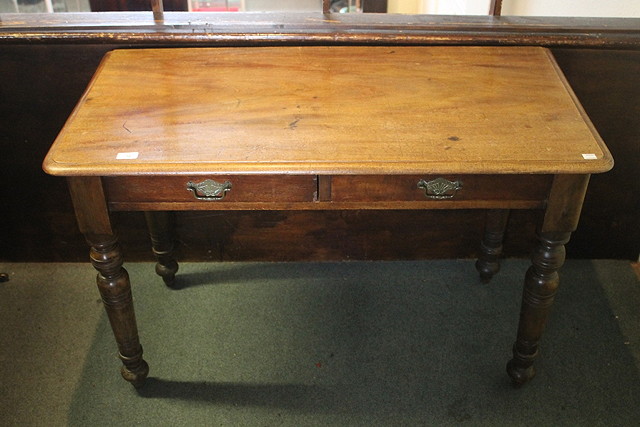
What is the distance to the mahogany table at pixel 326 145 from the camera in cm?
141

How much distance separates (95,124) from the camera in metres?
1.54

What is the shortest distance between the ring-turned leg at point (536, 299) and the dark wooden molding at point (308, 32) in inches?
27.5

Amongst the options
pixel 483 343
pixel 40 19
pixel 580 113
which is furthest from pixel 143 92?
pixel 483 343

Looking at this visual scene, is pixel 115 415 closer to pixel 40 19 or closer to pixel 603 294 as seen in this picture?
pixel 40 19

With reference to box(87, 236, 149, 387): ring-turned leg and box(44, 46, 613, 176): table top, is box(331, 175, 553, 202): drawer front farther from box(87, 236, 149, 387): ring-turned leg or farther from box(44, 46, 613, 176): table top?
box(87, 236, 149, 387): ring-turned leg

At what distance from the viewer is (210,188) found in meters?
1.45

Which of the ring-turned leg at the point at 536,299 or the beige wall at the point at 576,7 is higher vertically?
the beige wall at the point at 576,7

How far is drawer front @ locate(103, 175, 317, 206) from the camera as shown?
1448mm

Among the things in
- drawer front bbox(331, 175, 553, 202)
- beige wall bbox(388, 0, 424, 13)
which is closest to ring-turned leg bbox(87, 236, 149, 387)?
drawer front bbox(331, 175, 553, 202)

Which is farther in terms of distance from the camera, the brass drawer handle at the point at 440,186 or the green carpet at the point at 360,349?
the green carpet at the point at 360,349

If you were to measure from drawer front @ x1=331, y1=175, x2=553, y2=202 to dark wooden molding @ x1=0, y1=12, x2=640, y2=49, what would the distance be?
64cm

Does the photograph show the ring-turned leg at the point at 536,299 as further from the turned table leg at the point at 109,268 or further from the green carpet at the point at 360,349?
the turned table leg at the point at 109,268

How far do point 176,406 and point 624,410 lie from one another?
4.42 feet

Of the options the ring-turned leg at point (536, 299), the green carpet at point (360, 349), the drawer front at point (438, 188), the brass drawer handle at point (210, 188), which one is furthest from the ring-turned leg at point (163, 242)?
the ring-turned leg at point (536, 299)
